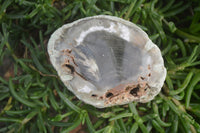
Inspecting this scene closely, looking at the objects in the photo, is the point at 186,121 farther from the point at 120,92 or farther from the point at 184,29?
the point at 184,29

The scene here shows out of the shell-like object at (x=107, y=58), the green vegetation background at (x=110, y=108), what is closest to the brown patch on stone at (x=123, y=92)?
the shell-like object at (x=107, y=58)

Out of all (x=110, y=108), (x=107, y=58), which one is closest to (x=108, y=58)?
(x=107, y=58)

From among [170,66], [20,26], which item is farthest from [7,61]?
[170,66]

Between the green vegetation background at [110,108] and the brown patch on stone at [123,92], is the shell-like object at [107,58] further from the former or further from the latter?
the green vegetation background at [110,108]

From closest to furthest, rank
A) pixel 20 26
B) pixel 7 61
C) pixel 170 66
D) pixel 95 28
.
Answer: pixel 95 28
pixel 170 66
pixel 20 26
pixel 7 61

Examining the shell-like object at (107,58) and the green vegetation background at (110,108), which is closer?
the shell-like object at (107,58)

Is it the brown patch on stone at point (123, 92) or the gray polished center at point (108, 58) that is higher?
the gray polished center at point (108, 58)
